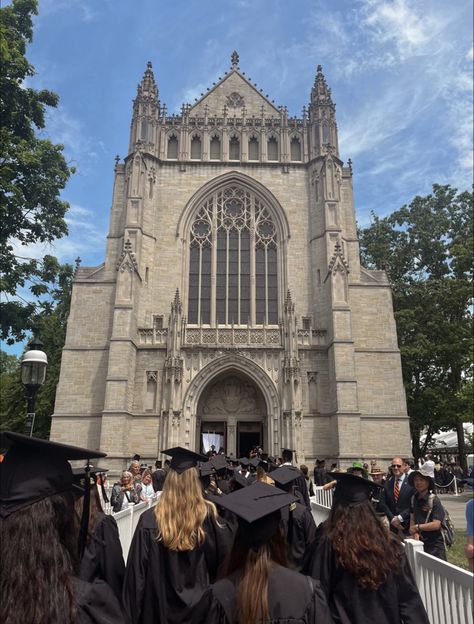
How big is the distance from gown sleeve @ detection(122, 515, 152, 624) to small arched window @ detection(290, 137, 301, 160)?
85.6ft

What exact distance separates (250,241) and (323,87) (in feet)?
33.3

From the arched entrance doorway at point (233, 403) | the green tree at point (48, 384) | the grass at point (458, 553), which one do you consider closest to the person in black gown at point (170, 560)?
the grass at point (458, 553)

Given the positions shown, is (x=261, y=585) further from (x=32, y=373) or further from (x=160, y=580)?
(x=32, y=373)

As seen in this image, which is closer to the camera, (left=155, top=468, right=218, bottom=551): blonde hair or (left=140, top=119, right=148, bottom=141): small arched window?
(left=155, top=468, right=218, bottom=551): blonde hair

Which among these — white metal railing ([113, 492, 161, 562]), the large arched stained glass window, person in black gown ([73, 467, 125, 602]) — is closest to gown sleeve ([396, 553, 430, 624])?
person in black gown ([73, 467, 125, 602])

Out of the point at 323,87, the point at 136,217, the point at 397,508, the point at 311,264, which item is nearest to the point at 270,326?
the point at 311,264

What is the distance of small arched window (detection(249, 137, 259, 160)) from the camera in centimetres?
2712

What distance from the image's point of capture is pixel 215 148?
27281 millimetres

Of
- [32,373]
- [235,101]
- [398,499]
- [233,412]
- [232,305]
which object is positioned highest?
[235,101]

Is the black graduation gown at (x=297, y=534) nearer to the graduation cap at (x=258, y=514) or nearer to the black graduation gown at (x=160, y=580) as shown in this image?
the black graduation gown at (x=160, y=580)

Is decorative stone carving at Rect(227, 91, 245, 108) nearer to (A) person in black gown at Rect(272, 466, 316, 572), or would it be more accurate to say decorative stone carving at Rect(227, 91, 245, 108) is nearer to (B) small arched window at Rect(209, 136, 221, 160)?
(B) small arched window at Rect(209, 136, 221, 160)

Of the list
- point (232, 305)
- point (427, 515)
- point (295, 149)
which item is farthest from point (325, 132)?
point (427, 515)

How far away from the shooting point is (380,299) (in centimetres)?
2372

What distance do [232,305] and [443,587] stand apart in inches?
841
